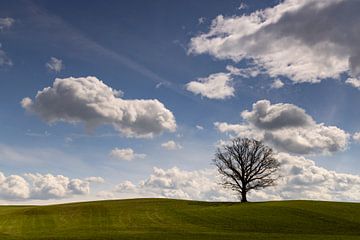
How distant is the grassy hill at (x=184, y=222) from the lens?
1925 inches

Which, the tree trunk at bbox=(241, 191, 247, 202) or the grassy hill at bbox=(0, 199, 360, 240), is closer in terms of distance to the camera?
the grassy hill at bbox=(0, 199, 360, 240)

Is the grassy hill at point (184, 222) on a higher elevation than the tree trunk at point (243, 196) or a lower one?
lower

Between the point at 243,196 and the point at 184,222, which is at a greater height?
the point at 243,196

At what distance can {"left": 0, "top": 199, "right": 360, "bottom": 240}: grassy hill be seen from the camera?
160ft

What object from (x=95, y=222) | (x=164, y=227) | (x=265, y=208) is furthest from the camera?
(x=265, y=208)

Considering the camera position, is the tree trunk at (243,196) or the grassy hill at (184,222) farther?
the tree trunk at (243,196)

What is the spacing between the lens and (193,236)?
46.3m

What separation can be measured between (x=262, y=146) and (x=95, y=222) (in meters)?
45.7

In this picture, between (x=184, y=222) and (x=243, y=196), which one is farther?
(x=243, y=196)

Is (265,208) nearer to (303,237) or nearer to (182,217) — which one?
(182,217)

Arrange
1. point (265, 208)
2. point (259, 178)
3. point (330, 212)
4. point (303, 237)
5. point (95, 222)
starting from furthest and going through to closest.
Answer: point (259, 178) → point (265, 208) → point (330, 212) → point (95, 222) → point (303, 237)

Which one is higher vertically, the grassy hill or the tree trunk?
the tree trunk

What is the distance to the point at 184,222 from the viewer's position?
206 feet

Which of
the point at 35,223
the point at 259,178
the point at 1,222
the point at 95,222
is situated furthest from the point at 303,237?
the point at 259,178
